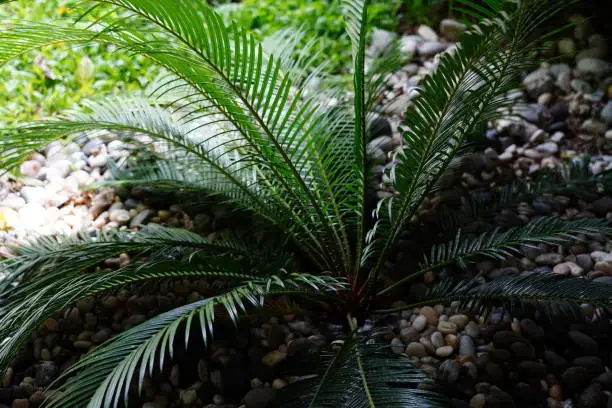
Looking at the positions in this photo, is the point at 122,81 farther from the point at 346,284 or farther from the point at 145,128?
the point at 346,284

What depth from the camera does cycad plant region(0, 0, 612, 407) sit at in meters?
1.62

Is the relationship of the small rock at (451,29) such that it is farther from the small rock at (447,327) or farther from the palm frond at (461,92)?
the small rock at (447,327)

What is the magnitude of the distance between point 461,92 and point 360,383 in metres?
0.86

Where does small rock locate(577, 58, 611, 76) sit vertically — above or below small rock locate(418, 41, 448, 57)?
below

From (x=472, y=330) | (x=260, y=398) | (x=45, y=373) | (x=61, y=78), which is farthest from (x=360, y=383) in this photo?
(x=61, y=78)

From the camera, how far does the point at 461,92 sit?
186 cm

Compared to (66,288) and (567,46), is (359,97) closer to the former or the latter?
Answer: (66,288)

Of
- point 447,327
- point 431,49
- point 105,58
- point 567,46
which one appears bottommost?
point 447,327

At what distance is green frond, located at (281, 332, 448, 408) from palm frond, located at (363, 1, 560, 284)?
37cm

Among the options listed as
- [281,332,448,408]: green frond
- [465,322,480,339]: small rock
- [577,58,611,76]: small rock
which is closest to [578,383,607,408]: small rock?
[465,322,480,339]: small rock

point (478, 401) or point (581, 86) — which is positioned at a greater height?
point (581, 86)

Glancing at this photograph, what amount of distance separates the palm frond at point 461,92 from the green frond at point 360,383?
365 mm

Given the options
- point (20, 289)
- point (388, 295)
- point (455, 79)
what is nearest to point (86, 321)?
point (20, 289)

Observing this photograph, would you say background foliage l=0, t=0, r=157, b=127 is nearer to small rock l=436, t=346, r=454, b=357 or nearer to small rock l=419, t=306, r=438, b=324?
small rock l=419, t=306, r=438, b=324
